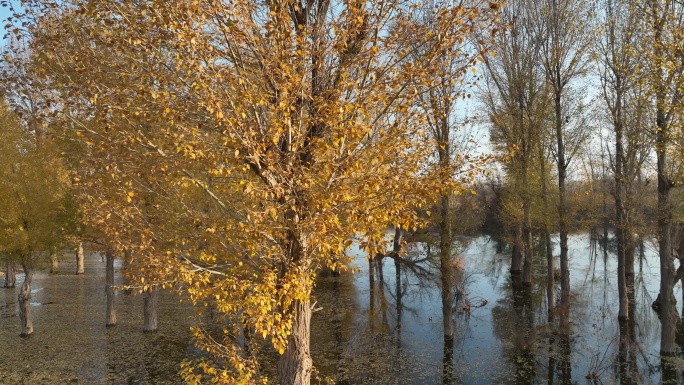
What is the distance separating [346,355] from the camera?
13492 millimetres

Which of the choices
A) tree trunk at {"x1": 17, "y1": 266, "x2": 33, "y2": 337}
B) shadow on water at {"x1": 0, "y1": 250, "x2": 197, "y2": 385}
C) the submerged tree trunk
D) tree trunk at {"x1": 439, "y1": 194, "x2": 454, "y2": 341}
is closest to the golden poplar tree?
shadow on water at {"x1": 0, "y1": 250, "x2": 197, "y2": 385}

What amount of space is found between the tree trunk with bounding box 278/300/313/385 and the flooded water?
4.37 meters

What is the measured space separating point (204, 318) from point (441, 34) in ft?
48.6

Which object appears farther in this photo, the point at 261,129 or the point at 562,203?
the point at 562,203

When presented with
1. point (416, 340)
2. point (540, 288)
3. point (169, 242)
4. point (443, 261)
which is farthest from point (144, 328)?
point (540, 288)

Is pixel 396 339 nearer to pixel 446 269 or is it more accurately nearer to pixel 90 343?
pixel 446 269

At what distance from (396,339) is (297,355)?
9.94 meters

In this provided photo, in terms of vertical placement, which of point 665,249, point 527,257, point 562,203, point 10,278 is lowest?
point 10,278

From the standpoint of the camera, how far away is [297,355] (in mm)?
5965

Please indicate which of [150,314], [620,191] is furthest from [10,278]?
[620,191]

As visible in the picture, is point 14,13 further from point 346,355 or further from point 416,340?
point 416,340

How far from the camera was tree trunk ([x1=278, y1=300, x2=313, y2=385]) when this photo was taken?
5.96 m

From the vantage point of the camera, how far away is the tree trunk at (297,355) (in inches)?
235

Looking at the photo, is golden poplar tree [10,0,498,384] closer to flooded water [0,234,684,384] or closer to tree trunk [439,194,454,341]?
flooded water [0,234,684,384]
